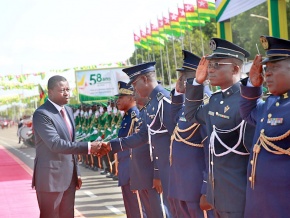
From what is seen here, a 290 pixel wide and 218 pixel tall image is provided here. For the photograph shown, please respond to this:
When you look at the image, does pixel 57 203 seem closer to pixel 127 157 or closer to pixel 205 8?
pixel 127 157

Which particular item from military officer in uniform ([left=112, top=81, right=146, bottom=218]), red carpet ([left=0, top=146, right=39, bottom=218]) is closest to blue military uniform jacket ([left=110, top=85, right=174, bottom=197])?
military officer in uniform ([left=112, top=81, right=146, bottom=218])

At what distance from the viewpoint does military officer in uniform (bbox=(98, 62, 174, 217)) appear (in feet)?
22.6

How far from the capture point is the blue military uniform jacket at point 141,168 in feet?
24.5

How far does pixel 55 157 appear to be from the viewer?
711 cm

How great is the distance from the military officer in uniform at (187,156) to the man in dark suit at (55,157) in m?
1.21

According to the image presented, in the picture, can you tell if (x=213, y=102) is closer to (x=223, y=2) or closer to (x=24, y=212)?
(x=24, y=212)

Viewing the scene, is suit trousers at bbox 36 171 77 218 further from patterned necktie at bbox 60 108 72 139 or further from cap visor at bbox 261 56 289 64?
cap visor at bbox 261 56 289 64

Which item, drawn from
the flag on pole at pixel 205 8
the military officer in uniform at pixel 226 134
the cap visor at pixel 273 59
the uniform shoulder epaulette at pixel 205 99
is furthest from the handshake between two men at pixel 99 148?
the flag on pole at pixel 205 8

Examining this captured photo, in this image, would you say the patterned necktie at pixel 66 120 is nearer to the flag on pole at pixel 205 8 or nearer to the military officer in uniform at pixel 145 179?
the military officer in uniform at pixel 145 179

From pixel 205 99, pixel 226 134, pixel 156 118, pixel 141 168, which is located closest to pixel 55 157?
pixel 141 168

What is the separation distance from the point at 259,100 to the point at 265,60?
1.74 feet

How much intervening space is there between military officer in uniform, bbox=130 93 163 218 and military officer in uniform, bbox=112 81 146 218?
292mm

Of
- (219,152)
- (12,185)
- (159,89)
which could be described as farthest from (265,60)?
(12,185)

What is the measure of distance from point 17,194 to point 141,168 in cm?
706
